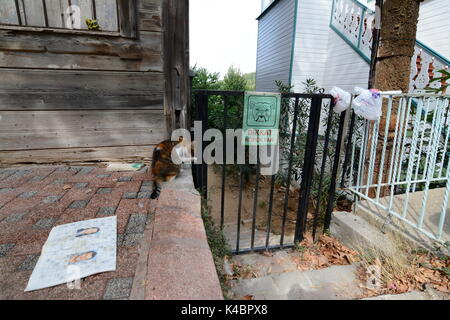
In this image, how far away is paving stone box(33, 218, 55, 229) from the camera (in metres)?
1.42

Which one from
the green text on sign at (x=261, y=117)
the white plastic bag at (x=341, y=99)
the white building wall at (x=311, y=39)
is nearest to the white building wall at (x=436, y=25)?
the white building wall at (x=311, y=39)

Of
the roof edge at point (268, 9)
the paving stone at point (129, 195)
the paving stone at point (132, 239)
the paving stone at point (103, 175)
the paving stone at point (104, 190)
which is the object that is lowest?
the paving stone at point (132, 239)

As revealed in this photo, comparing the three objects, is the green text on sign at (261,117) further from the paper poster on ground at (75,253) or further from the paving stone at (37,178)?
the paving stone at (37,178)

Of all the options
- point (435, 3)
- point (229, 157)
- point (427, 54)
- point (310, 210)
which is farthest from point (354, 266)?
point (435, 3)

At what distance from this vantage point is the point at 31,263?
3.65ft

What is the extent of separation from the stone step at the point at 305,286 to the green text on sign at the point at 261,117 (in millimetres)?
1207

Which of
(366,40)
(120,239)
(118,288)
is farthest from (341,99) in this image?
(366,40)

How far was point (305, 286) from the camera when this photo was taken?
1.92 metres

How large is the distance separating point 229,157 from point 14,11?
3188 mm

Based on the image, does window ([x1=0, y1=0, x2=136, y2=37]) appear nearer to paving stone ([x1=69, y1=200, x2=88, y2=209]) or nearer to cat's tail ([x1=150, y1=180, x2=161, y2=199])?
cat's tail ([x1=150, y1=180, x2=161, y2=199])

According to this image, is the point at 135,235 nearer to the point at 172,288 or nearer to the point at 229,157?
the point at 172,288

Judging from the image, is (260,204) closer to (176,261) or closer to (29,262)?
(176,261)

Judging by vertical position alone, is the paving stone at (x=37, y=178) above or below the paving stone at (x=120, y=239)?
above

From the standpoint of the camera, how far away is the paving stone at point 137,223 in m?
1.40
